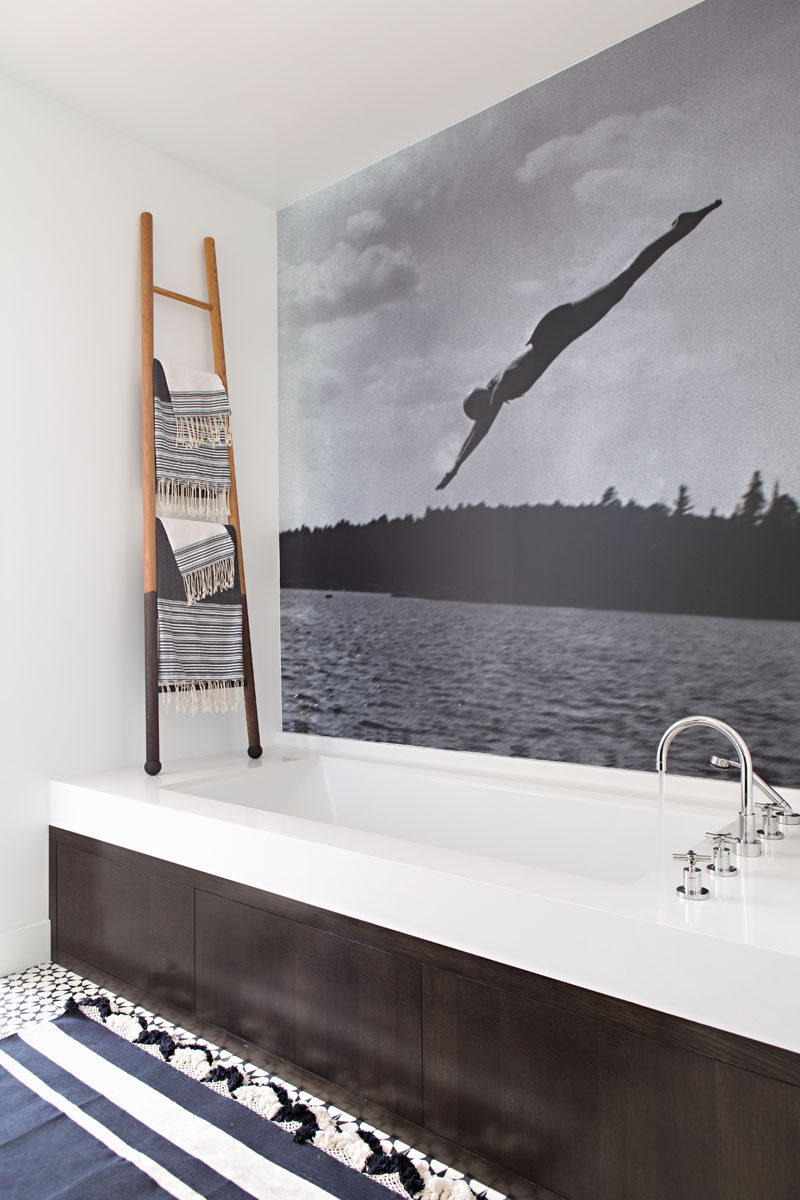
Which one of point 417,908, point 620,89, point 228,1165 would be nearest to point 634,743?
point 417,908

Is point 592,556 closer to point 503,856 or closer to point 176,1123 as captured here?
point 503,856

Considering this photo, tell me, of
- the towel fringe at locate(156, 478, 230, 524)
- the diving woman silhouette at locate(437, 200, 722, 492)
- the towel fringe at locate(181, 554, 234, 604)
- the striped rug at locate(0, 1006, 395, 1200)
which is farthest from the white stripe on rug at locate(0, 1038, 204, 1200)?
the diving woman silhouette at locate(437, 200, 722, 492)

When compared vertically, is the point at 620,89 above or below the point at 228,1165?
above

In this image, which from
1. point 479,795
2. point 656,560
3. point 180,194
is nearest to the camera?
point 656,560

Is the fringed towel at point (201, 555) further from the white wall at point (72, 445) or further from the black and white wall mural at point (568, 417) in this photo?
the black and white wall mural at point (568, 417)

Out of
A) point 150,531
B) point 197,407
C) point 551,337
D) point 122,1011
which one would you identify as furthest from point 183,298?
point 122,1011

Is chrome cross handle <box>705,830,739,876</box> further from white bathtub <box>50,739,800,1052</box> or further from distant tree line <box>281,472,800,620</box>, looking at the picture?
distant tree line <box>281,472,800,620</box>

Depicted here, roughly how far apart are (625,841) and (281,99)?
2490 millimetres

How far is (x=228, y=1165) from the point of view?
164 cm

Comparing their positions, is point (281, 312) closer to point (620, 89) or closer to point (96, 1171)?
point (620, 89)

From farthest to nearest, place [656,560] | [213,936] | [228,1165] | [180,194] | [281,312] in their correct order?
[281,312] → [180,194] → [656,560] → [213,936] → [228,1165]

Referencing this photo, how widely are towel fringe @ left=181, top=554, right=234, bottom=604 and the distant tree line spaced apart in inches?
16.3

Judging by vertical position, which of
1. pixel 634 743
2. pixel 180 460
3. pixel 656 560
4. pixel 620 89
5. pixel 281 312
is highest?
pixel 620 89

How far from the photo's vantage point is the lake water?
2205mm
